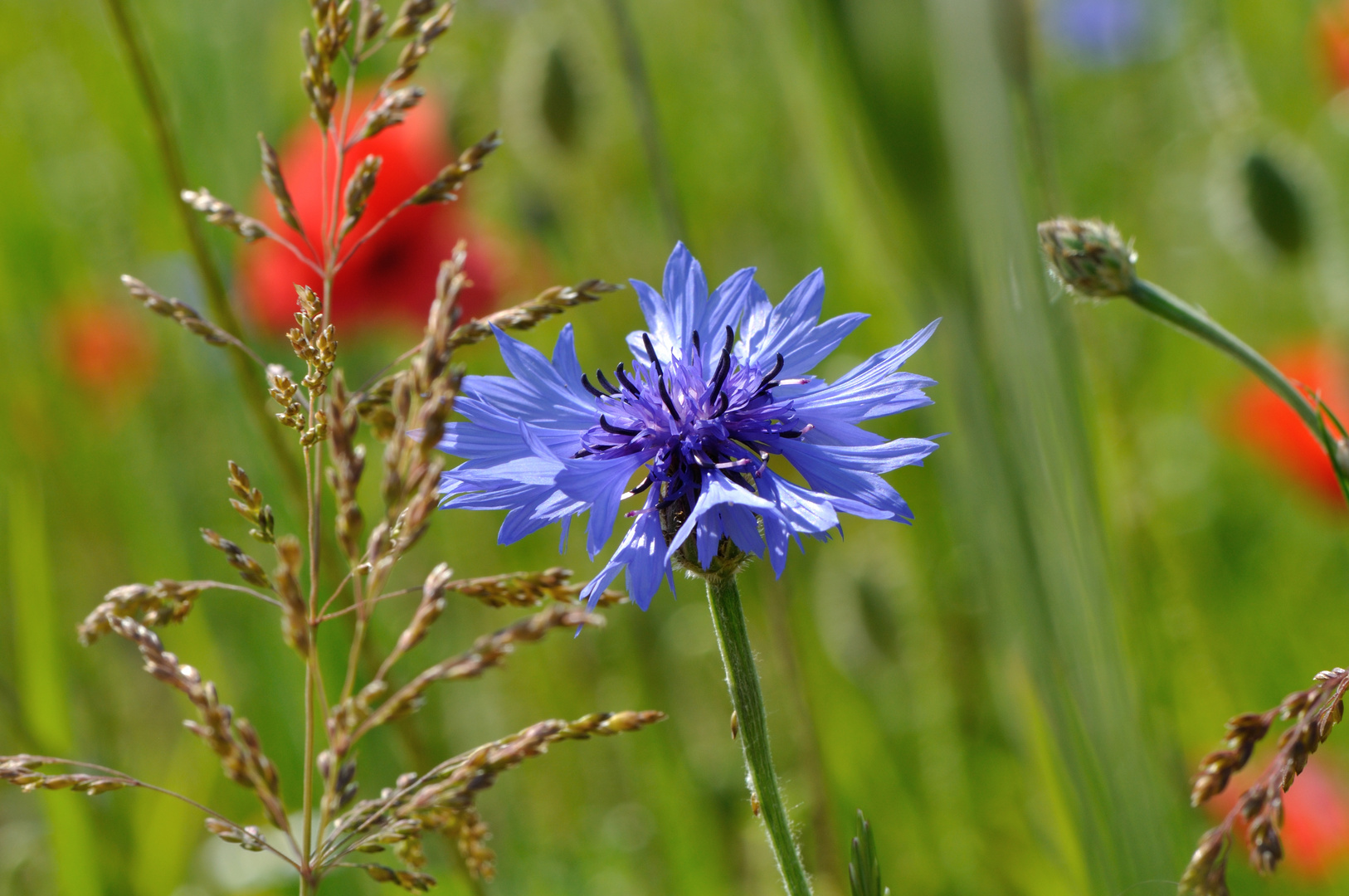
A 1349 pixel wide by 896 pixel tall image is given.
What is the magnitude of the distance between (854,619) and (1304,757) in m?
1.02

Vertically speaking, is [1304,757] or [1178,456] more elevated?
[1178,456]

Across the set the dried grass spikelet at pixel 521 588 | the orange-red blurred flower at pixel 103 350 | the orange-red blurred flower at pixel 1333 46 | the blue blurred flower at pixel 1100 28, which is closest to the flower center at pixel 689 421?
the dried grass spikelet at pixel 521 588

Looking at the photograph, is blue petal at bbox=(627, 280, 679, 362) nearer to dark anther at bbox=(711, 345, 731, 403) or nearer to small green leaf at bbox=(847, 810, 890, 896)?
dark anther at bbox=(711, 345, 731, 403)

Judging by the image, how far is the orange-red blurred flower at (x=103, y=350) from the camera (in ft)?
5.84

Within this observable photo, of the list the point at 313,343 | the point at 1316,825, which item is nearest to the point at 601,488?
the point at 313,343

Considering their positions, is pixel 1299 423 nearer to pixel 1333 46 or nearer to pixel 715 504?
pixel 1333 46

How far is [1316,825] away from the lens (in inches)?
37.9

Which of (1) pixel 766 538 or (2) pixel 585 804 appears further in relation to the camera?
(2) pixel 585 804

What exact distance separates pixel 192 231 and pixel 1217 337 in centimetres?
65

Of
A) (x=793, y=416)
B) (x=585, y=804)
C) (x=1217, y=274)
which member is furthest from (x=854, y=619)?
(x=1217, y=274)

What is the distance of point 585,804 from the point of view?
1.55 metres

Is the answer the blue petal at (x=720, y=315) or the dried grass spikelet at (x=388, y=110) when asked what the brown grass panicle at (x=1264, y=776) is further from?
the dried grass spikelet at (x=388, y=110)

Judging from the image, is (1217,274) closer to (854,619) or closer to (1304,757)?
(854,619)

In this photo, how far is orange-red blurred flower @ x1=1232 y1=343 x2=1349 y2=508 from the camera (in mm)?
1220
